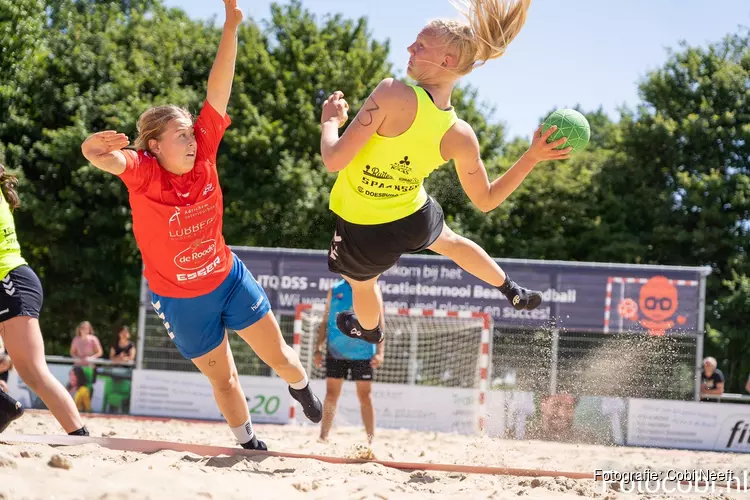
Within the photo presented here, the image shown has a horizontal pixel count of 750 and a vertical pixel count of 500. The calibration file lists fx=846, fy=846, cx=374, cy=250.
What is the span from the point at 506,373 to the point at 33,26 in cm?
1346

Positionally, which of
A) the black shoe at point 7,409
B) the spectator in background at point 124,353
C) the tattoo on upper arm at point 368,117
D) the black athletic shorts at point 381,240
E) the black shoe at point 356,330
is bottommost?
the spectator in background at point 124,353

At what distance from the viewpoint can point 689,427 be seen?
12820mm

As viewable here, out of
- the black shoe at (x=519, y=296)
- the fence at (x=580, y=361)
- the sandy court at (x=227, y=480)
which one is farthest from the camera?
the fence at (x=580, y=361)

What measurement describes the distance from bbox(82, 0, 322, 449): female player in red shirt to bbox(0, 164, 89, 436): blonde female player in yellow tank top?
2.41ft

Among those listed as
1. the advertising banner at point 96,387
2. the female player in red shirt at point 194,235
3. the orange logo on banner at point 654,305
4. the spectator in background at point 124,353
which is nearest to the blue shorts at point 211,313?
the female player in red shirt at point 194,235

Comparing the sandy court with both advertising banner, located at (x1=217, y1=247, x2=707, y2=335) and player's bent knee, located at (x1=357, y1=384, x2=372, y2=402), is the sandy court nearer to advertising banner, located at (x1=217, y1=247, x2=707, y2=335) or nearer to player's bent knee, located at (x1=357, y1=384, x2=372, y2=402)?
player's bent knee, located at (x1=357, y1=384, x2=372, y2=402)

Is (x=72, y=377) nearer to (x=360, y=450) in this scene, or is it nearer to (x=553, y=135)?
(x=360, y=450)

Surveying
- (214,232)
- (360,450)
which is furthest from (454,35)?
(360,450)

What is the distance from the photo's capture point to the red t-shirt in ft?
14.6

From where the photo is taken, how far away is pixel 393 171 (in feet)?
15.0

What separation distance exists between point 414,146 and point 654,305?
9.69m

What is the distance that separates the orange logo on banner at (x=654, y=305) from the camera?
13.1 metres

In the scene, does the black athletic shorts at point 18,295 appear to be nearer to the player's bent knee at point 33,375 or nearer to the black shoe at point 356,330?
the player's bent knee at point 33,375

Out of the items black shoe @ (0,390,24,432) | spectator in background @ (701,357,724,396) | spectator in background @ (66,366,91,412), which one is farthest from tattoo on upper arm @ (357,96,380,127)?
spectator in background @ (66,366,91,412)
